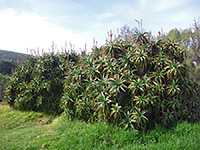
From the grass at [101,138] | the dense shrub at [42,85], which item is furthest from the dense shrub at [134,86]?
the dense shrub at [42,85]

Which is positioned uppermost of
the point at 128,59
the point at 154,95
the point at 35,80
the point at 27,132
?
the point at 128,59

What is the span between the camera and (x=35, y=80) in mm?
7691

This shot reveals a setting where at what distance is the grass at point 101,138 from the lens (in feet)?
12.4

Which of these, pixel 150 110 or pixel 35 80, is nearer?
pixel 150 110

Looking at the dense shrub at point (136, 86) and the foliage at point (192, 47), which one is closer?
the dense shrub at point (136, 86)

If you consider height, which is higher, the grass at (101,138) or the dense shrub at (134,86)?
the dense shrub at (134,86)

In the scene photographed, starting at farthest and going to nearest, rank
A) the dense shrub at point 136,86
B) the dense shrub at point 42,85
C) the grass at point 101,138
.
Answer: the dense shrub at point 42,85, the dense shrub at point 136,86, the grass at point 101,138

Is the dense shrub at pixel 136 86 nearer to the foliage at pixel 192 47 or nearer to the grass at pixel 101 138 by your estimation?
the grass at pixel 101 138

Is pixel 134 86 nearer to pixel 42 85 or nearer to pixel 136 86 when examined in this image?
pixel 136 86

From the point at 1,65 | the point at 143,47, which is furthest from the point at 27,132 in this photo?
the point at 1,65

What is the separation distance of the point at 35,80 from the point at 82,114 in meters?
3.42

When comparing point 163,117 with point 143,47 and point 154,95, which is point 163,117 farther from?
point 143,47

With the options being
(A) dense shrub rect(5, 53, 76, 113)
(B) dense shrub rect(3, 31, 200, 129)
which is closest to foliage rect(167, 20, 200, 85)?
(B) dense shrub rect(3, 31, 200, 129)

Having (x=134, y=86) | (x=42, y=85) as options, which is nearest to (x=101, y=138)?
(x=134, y=86)
